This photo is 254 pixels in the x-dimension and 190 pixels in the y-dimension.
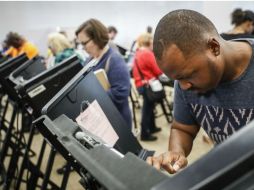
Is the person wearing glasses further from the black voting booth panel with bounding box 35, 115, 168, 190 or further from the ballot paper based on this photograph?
the black voting booth panel with bounding box 35, 115, 168, 190

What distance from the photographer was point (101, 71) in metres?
1.84

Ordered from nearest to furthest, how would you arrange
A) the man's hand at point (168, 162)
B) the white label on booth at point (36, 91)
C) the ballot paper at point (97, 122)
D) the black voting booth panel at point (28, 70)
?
the man's hand at point (168, 162), the ballot paper at point (97, 122), the white label on booth at point (36, 91), the black voting booth panel at point (28, 70)

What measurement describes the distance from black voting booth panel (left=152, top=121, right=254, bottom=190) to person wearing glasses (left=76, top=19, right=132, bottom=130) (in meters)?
1.59

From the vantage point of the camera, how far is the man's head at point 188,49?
799mm

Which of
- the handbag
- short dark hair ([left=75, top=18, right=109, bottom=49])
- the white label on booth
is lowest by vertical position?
the handbag

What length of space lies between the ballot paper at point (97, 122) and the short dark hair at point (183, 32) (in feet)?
0.90

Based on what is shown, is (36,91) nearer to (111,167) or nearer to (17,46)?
(111,167)

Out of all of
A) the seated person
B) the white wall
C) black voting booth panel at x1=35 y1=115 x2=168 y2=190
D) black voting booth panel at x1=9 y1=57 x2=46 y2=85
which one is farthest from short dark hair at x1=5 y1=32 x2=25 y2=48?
black voting booth panel at x1=35 y1=115 x2=168 y2=190

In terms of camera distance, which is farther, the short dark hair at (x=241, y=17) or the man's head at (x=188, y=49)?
the short dark hair at (x=241, y=17)

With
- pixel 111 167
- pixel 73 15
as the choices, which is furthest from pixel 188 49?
A: pixel 73 15

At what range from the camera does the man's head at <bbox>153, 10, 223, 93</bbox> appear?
2.62 feet

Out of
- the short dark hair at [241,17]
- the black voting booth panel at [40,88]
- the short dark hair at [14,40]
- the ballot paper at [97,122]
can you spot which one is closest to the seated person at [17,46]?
the short dark hair at [14,40]

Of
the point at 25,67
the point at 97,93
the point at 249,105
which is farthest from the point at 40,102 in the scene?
the point at 25,67

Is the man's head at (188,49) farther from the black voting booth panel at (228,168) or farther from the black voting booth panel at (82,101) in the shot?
the black voting booth panel at (228,168)
